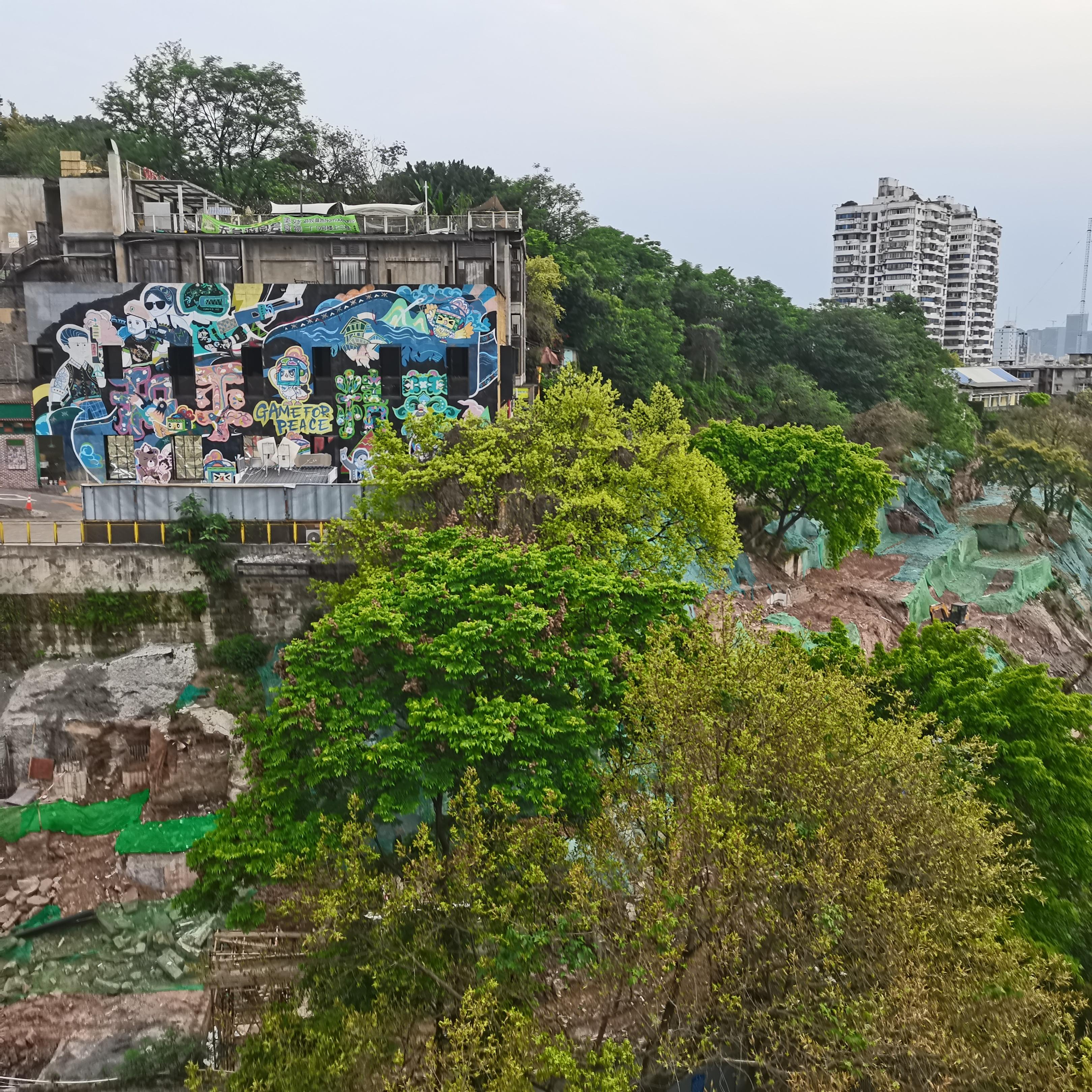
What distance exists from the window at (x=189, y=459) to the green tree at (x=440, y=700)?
62.1 ft

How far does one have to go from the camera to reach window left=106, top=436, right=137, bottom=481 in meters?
32.9

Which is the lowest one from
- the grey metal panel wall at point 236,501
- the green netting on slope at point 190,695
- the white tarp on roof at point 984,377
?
the green netting on slope at point 190,695

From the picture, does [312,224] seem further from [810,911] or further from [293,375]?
[810,911]

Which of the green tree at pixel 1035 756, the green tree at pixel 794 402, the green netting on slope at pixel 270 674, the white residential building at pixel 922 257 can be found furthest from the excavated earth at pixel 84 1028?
the white residential building at pixel 922 257

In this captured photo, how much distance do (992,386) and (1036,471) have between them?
51.4m

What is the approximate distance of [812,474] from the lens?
121ft

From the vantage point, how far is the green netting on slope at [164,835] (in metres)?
22.0

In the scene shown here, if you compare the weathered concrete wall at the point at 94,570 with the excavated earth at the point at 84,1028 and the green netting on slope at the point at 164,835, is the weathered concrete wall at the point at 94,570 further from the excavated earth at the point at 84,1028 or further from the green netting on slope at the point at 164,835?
the excavated earth at the point at 84,1028

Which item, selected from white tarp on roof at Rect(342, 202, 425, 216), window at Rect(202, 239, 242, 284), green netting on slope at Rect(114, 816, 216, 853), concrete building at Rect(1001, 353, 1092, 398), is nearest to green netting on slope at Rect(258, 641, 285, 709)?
green netting on slope at Rect(114, 816, 216, 853)

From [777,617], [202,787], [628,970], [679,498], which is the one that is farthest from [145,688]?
[777,617]

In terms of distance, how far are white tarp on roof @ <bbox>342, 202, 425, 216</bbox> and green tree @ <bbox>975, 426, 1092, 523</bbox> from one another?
3383 cm

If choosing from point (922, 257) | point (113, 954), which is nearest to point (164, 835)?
point (113, 954)

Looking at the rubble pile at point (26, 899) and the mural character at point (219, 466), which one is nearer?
the rubble pile at point (26, 899)

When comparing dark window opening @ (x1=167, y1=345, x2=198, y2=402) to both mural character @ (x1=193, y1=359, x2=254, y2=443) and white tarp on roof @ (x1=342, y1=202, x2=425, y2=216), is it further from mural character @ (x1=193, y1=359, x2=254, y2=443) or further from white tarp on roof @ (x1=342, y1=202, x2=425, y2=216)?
white tarp on roof @ (x1=342, y1=202, x2=425, y2=216)
